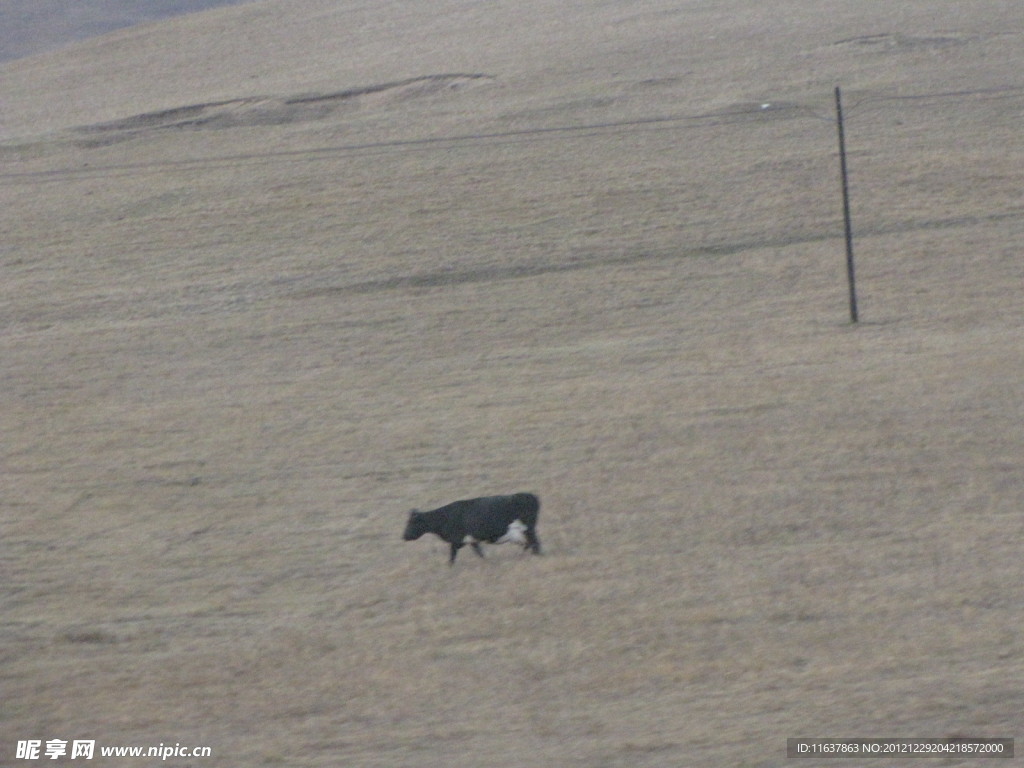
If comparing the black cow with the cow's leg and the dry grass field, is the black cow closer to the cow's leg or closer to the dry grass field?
the cow's leg

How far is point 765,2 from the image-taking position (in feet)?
202

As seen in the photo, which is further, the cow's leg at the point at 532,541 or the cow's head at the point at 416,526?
the cow's head at the point at 416,526

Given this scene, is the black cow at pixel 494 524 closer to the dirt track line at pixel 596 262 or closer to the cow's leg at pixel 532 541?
the cow's leg at pixel 532 541

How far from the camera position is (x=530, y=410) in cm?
1853

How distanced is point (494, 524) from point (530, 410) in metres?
6.84

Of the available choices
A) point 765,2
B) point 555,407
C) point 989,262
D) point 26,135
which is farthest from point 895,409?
point 765,2

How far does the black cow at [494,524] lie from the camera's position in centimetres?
1177

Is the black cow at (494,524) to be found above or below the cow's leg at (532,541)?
above

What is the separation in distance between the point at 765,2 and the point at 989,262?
38639 millimetres

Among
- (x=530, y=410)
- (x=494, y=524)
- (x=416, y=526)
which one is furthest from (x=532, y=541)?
(x=530, y=410)

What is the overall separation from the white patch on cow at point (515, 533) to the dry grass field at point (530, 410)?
0.36m

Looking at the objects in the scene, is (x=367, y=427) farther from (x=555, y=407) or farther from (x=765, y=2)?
(x=765, y=2)

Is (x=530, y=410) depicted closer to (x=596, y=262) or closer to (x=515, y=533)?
(x=515, y=533)

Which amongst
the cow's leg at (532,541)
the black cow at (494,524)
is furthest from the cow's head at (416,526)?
the cow's leg at (532,541)
